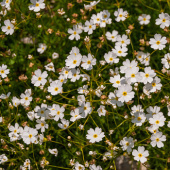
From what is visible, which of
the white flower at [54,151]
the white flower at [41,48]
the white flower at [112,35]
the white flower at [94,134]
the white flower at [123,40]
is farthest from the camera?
the white flower at [41,48]

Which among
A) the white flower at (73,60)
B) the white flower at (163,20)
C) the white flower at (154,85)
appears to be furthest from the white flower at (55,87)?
the white flower at (163,20)

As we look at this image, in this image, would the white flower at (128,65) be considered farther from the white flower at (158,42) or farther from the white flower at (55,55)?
the white flower at (55,55)

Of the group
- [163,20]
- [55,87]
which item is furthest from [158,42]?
[55,87]

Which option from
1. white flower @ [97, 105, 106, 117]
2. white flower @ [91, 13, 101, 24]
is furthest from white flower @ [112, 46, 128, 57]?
white flower @ [97, 105, 106, 117]

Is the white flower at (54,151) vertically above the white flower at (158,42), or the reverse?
the white flower at (158,42)

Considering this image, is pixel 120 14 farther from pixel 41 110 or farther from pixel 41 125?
pixel 41 125

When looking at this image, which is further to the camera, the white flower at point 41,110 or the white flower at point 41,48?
the white flower at point 41,48

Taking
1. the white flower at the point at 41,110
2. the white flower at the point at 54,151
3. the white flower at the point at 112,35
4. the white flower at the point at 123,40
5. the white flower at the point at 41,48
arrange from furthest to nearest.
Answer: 1. the white flower at the point at 41,48
2. the white flower at the point at 112,35
3. the white flower at the point at 123,40
4. the white flower at the point at 41,110
5. the white flower at the point at 54,151

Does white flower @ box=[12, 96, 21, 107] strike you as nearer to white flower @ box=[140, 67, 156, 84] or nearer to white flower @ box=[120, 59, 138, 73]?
white flower @ box=[120, 59, 138, 73]
